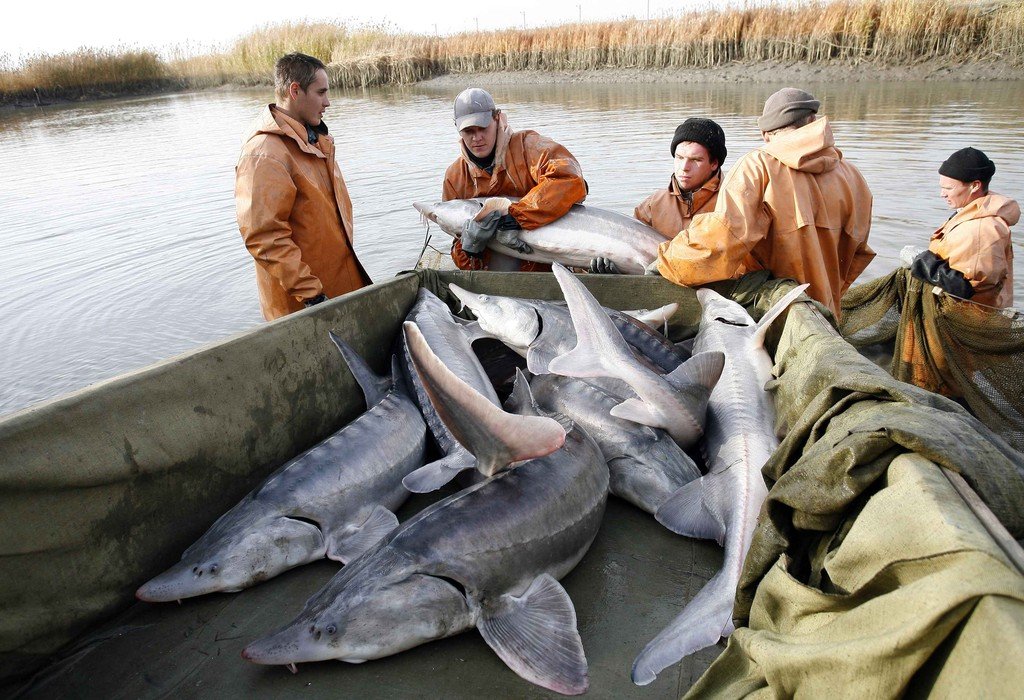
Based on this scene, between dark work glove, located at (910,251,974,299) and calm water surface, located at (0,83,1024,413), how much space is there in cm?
305

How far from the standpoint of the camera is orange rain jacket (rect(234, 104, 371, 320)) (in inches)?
128

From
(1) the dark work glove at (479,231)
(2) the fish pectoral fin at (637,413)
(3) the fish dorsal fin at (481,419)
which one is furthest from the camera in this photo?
(1) the dark work glove at (479,231)

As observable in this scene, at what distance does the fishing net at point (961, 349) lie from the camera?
3049 millimetres

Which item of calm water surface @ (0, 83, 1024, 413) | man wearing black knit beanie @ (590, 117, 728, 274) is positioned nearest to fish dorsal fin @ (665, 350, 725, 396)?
man wearing black knit beanie @ (590, 117, 728, 274)

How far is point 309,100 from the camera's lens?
3.51 metres

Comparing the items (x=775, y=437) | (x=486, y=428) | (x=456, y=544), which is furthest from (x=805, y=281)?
(x=456, y=544)

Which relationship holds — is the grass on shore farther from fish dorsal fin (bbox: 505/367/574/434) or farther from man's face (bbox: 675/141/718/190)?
fish dorsal fin (bbox: 505/367/574/434)

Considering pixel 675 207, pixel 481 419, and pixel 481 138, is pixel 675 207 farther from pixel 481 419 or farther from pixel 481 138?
pixel 481 419

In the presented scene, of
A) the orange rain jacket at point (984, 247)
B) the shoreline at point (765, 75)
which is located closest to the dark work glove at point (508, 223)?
the orange rain jacket at point (984, 247)

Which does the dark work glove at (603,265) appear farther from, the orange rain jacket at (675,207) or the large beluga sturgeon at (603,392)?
the large beluga sturgeon at (603,392)

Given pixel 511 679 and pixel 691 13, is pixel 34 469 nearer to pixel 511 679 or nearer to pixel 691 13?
pixel 511 679

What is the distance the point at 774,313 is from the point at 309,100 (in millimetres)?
2566

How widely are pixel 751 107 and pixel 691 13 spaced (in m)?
9.67

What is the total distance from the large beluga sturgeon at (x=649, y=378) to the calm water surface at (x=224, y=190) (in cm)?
439
